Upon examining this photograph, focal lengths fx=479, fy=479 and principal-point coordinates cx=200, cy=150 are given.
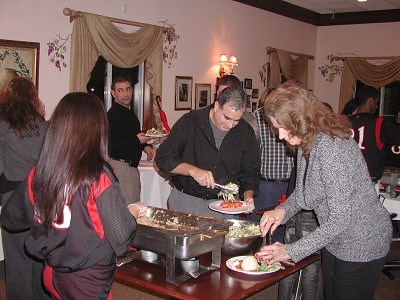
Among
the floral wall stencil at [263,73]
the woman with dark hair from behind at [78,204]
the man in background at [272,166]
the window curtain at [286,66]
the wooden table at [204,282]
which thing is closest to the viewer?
the woman with dark hair from behind at [78,204]

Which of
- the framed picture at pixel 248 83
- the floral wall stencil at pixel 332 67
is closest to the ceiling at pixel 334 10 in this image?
the floral wall stencil at pixel 332 67

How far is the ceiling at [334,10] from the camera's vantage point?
25.2 ft

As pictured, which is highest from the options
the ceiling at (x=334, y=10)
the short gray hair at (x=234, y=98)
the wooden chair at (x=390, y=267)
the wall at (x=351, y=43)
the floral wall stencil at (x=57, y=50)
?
the ceiling at (x=334, y=10)

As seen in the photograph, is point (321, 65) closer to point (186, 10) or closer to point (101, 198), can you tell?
point (186, 10)

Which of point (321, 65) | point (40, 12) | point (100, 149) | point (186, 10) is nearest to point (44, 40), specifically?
point (40, 12)

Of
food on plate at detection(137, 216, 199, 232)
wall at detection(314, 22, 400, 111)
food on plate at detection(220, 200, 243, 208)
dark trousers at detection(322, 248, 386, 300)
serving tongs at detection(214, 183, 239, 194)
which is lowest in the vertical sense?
dark trousers at detection(322, 248, 386, 300)

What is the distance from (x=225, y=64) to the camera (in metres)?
6.79

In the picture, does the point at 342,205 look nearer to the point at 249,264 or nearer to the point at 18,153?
the point at 249,264

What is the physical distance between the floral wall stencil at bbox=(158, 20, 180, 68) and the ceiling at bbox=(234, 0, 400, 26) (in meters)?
1.67

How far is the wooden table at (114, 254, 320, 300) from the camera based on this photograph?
1779mm

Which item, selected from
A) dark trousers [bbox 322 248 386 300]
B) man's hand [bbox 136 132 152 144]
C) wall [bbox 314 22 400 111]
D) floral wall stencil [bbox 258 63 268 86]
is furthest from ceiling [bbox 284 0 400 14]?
dark trousers [bbox 322 248 386 300]

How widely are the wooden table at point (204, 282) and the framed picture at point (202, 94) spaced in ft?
15.0

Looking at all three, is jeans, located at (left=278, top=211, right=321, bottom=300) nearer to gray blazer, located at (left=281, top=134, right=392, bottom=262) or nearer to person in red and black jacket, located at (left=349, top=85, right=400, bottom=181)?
gray blazer, located at (left=281, top=134, right=392, bottom=262)

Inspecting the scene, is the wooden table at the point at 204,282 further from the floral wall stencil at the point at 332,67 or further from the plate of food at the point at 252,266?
the floral wall stencil at the point at 332,67
